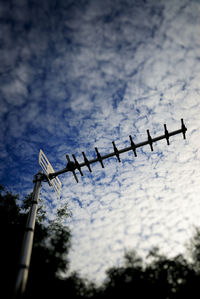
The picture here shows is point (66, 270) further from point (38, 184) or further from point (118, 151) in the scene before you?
point (118, 151)

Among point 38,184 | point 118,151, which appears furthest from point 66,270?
point 118,151

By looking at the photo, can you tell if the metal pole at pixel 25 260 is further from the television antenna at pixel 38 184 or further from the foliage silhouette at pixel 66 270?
the foliage silhouette at pixel 66 270

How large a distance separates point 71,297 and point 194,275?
33.6 feet

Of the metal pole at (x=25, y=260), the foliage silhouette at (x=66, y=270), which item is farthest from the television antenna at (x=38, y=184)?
the foliage silhouette at (x=66, y=270)

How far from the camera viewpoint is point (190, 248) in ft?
53.4

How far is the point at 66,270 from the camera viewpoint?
39.7 feet

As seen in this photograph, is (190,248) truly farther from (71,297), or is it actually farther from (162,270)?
(71,297)

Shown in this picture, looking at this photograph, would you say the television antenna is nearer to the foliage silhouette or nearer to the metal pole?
the metal pole

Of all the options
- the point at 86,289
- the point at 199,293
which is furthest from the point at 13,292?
the point at 199,293

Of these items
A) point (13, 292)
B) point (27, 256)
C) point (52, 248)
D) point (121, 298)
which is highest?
point (52, 248)

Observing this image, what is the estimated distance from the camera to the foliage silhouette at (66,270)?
32.8ft

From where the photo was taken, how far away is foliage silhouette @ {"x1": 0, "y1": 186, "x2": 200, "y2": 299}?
1000 centimetres

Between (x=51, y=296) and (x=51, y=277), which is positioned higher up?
(x=51, y=277)

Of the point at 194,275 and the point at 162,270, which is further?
the point at 162,270
